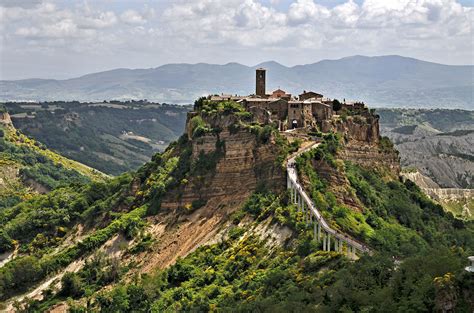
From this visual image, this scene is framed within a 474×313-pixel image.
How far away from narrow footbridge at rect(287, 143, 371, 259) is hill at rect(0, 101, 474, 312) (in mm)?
173

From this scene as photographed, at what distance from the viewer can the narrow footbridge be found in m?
53.1

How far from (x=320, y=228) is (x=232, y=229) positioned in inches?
515

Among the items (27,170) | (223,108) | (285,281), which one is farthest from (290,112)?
(27,170)

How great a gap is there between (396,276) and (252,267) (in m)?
20.2

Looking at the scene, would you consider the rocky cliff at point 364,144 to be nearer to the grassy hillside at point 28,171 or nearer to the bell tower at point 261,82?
the bell tower at point 261,82

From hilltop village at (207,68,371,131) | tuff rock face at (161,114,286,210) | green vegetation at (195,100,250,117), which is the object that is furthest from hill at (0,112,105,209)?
hilltop village at (207,68,371,131)

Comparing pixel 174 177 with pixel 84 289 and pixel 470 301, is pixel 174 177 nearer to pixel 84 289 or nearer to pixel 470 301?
pixel 84 289

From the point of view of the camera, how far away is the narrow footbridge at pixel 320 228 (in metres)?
53.1

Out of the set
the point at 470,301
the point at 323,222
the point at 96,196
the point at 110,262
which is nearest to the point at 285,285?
the point at 323,222

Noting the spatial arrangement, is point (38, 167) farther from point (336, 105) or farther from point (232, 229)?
point (232, 229)

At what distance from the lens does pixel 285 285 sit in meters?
49.7

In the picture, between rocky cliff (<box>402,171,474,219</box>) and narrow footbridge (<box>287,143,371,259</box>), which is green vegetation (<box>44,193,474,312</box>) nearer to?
narrow footbridge (<box>287,143,371,259</box>)

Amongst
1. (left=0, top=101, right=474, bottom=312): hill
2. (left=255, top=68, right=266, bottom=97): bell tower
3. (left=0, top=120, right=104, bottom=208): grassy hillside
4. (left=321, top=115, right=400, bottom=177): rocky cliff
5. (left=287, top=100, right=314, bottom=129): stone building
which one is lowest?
(left=0, top=120, right=104, bottom=208): grassy hillside

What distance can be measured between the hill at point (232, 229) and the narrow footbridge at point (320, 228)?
17 centimetres
